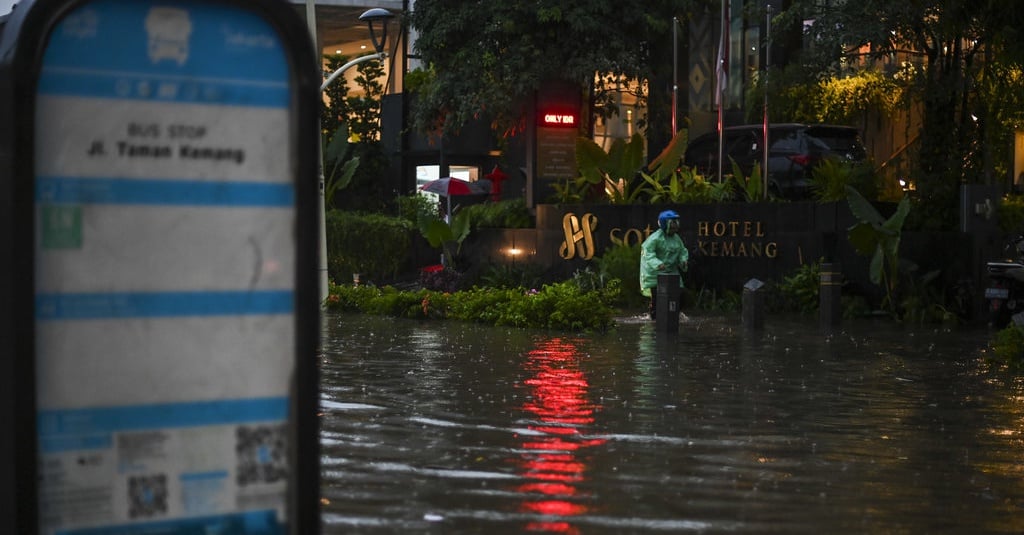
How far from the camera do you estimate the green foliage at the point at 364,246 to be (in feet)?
A: 102

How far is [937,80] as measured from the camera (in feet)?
75.5

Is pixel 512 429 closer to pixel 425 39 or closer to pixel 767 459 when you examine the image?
pixel 767 459

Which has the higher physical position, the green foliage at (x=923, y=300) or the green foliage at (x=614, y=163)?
the green foliage at (x=614, y=163)

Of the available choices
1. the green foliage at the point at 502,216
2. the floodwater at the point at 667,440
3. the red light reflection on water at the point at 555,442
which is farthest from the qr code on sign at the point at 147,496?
the green foliage at the point at 502,216

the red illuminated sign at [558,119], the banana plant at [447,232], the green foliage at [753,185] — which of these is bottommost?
the banana plant at [447,232]

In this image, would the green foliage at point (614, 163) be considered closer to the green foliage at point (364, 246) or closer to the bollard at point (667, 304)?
the green foliage at point (364, 246)

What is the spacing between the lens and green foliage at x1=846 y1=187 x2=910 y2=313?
2155 centimetres

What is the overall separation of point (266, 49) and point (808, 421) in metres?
7.38

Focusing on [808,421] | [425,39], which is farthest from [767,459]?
[425,39]

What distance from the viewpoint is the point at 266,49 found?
156 inches

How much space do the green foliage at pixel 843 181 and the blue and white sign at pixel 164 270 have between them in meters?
20.7

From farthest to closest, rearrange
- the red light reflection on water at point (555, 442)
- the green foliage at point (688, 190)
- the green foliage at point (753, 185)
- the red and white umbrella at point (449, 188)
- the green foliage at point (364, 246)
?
the red and white umbrella at point (449, 188), the green foliage at point (364, 246), the green foliage at point (688, 190), the green foliage at point (753, 185), the red light reflection on water at point (555, 442)

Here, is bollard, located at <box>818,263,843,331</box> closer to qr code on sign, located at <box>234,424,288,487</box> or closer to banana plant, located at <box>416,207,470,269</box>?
banana plant, located at <box>416,207,470,269</box>

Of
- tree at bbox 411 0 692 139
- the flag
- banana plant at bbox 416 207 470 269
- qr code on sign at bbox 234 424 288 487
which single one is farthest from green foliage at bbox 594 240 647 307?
qr code on sign at bbox 234 424 288 487
